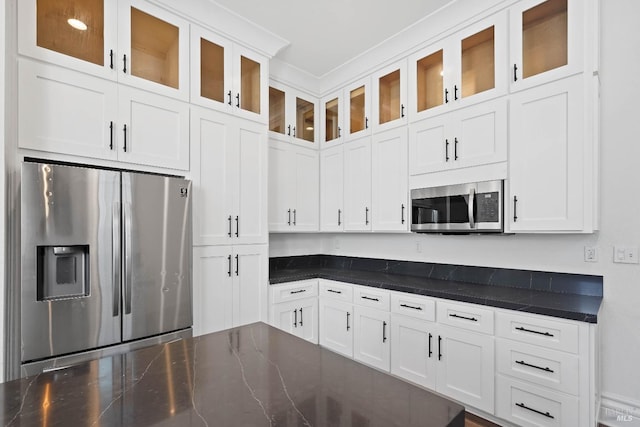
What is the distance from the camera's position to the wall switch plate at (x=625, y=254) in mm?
2061

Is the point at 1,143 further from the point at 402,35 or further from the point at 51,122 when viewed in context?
the point at 402,35

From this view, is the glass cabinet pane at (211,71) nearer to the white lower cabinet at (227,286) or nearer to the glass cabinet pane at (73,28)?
the glass cabinet pane at (73,28)

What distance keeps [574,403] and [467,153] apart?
67.8 inches

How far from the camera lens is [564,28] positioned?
212 centimetres

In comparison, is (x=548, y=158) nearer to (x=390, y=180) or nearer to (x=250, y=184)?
(x=390, y=180)

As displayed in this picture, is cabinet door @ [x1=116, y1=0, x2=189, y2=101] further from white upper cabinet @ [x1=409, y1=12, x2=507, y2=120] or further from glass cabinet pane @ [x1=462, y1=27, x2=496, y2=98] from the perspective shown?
glass cabinet pane @ [x1=462, y1=27, x2=496, y2=98]

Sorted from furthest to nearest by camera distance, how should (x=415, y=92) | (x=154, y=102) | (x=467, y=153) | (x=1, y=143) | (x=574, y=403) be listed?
(x=415, y=92), (x=467, y=153), (x=154, y=102), (x=574, y=403), (x=1, y=143)

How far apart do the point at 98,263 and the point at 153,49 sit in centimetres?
156

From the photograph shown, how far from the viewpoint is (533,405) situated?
1.93 meters

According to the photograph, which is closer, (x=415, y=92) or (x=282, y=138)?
(x=415, y=92)

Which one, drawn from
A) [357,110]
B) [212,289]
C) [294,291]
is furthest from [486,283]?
[212,289]

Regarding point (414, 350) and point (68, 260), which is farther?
point (414, 350)

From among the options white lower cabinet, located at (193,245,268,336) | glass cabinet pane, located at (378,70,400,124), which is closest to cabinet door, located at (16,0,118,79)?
white lower cabinet, located at (193,245,268,336)

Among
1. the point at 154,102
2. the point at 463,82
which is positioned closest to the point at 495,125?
the point at 463,82
